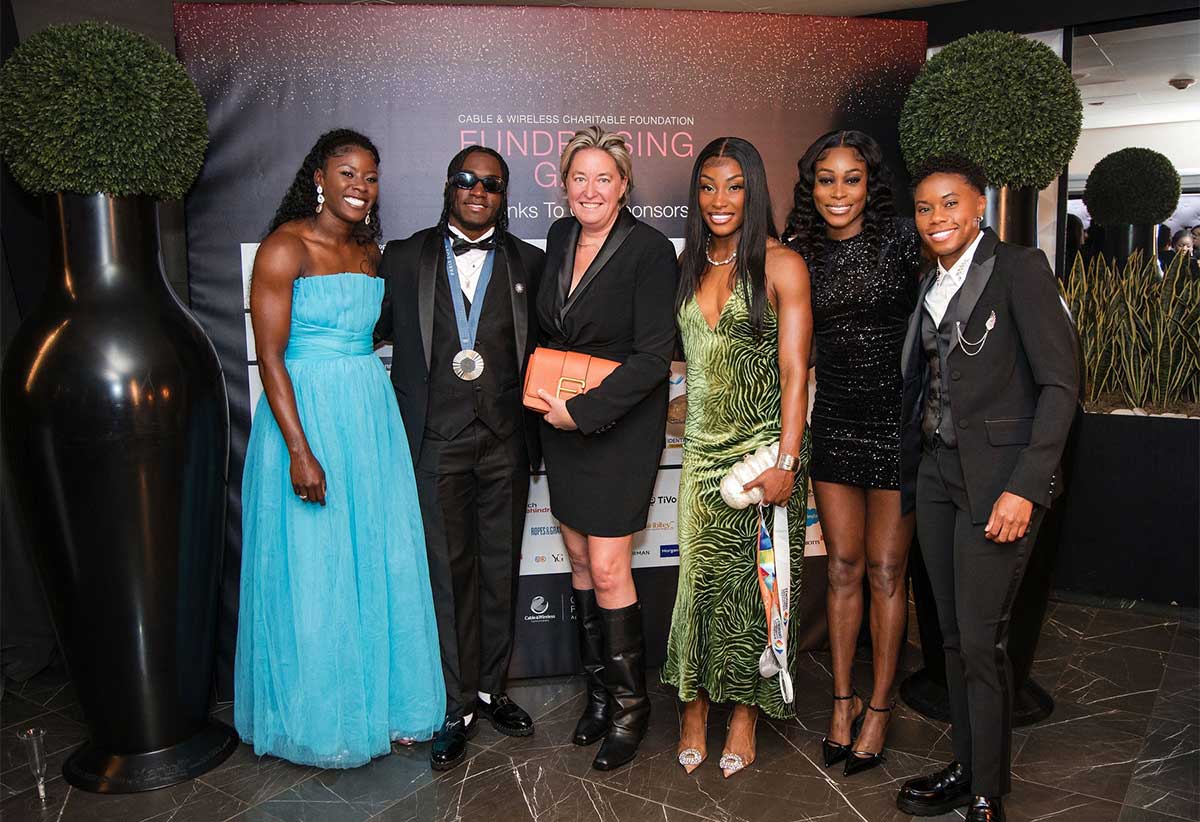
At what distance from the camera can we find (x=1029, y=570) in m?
3.22

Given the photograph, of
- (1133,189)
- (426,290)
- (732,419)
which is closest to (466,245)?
(426,290)

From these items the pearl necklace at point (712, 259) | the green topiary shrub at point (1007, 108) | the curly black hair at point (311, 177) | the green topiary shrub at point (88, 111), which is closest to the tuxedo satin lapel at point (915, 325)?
the pearl necklace at point (712, 259)

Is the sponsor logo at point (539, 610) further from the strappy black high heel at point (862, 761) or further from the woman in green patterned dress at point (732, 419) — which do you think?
the strappy black high heel at point (862, 761)

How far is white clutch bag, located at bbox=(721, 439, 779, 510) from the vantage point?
2.77 m

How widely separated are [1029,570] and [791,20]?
90.5 inches

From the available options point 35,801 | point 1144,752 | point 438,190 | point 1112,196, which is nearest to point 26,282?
point 438,190

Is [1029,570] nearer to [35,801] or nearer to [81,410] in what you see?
[81,410]

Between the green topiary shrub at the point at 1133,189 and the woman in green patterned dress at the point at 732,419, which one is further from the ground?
the green topiary shrub at the point at 1133,189

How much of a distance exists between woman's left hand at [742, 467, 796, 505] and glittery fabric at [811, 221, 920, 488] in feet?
0.84

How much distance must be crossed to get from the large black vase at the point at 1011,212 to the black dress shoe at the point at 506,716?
241cm

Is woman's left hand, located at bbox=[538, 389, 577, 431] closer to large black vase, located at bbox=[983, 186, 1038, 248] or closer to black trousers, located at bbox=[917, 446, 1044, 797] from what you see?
black trousers, located at bbox=[917, 446, 1044, 797]

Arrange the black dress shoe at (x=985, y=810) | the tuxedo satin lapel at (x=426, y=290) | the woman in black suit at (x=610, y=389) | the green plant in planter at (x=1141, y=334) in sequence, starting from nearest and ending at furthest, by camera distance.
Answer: the black dress shoe at (x=985, y=810), the woman in black suit at (x=610, y=389), the tuxedo satin lapel at (x=426, y=290), the green plant in planter at (x=1141, y=334)

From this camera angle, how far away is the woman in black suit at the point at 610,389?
284 centimetres

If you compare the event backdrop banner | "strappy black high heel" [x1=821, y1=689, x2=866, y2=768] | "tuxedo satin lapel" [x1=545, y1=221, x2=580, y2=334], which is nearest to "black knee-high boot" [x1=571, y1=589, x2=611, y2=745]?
the event backdrop banner
